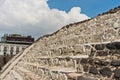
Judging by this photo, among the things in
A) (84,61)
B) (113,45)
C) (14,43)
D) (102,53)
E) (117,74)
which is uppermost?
(14,43)

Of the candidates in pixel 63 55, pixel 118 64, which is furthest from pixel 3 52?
pixel 118 64

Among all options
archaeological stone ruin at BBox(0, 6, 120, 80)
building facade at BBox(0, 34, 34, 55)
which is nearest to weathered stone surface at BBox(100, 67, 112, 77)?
archaeological stone ruin at BBox(0, 6, 120, 80)

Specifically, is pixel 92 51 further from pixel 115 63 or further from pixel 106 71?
pixel 115 63

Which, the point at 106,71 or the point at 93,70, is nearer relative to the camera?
the point at 106,71

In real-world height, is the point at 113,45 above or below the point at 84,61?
above

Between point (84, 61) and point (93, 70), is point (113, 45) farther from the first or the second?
point (84, 61)

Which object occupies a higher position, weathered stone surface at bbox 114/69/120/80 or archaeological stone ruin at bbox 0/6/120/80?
archaeological stone ruin at bbox 0/6/120/80

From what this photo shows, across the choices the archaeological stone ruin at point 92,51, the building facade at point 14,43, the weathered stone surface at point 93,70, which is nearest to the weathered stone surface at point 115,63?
the archaeological stone ruin at point 92,51

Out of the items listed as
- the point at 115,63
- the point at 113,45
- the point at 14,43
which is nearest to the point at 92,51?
the point at 113,45

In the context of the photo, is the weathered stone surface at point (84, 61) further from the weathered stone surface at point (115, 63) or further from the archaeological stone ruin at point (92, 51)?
the weathered stone surface at point (115, 63)

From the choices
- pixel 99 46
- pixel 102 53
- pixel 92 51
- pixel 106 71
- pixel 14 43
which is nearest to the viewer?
pixel 106 71

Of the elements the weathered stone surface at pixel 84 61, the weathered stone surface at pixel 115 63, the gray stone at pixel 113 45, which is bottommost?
the weathered stone surface at pixel 115 63

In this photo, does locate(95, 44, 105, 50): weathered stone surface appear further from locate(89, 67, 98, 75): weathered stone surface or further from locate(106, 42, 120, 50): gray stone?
locate(89, 67, 98, 75): weathered stone surface

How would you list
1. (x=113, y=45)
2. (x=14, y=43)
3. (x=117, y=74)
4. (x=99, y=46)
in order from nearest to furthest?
(x=117, y=74)
(x=113, y=45)
(x=99, y=46)
(x=14, y=43)
